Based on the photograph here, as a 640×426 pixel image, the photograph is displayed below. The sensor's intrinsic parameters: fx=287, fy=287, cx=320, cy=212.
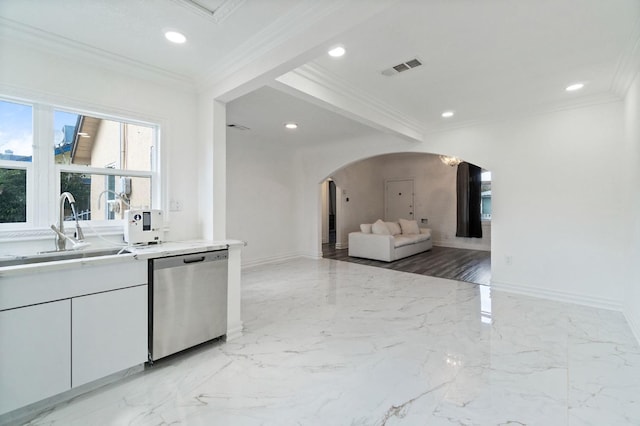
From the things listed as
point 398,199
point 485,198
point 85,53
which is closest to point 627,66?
point 85,53

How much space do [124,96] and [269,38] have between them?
1.46m

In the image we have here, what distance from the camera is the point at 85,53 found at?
7.70ft

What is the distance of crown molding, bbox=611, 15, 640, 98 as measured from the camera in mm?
2342

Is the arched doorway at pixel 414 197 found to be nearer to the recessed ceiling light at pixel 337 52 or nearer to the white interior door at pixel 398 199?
the white interior door at pixel 398 199

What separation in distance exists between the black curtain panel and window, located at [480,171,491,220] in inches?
7.5

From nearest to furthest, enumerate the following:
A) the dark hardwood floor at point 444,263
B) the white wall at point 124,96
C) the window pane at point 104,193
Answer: the white wall at point 124,96, the window pane at point 104,193, the dark hardwood floor at point 444,263

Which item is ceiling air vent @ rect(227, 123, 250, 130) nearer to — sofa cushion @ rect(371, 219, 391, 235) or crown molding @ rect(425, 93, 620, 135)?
crown molding @ rect(425, 93, 620, 135)

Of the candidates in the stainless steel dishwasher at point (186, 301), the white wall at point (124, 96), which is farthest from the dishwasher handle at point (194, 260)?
the white wall at point (124, 96)

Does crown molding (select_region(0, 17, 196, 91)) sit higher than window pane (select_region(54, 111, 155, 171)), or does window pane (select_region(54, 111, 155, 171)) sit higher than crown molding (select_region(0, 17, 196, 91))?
crown molding (select_region(0, 17, 196, 91))

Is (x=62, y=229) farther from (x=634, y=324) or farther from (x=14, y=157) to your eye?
(x=634, y=324)

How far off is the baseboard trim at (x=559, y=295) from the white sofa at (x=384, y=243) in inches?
88.2

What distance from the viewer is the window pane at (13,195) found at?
2.14 meters

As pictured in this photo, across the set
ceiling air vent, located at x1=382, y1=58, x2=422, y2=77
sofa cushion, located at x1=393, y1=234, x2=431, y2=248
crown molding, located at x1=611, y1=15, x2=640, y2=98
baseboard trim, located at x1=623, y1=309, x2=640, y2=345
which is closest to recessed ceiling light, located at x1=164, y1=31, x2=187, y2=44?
ceiling air vent, located at x1=382, y1=58, x2=422, y2=77

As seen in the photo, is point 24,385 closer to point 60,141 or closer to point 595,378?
point 60,141
